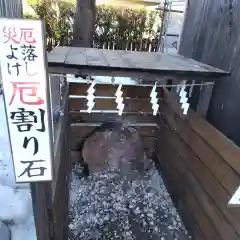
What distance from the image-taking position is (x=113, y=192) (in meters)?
3.49

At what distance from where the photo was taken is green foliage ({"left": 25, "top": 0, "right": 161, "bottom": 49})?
788cm

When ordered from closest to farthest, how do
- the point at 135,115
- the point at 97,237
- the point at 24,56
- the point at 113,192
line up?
the point at 24,56 → the point at 97,237 → the point at 113,192 → the point at 135,115

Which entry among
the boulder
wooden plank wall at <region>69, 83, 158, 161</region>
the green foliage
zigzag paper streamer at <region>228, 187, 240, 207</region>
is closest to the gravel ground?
the boulder

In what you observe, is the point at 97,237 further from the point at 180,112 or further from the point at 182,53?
the point at 182,53

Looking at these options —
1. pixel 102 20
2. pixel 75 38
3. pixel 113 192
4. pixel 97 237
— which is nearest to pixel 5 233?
pixel 97 237

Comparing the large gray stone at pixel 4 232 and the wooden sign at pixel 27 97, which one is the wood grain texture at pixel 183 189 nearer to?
the wooden sign at pixel 27 97

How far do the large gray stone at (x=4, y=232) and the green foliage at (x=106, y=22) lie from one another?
20.2 feet

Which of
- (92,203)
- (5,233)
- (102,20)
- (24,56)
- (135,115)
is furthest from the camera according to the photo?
(102,20)

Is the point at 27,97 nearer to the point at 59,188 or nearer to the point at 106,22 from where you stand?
the point at 59,188

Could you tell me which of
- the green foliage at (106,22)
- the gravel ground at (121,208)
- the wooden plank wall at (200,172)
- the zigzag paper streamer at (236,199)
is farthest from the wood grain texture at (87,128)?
the green foliage at (106,22)

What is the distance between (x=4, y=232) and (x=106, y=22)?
7381 mm

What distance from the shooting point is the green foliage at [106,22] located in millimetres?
7879

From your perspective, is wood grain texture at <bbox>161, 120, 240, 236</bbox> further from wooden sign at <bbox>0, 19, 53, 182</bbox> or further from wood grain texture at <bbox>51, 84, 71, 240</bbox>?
wooden sign at <bbox>0, 19, 53, 182</bbox>

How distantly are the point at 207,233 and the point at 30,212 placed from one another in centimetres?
194
